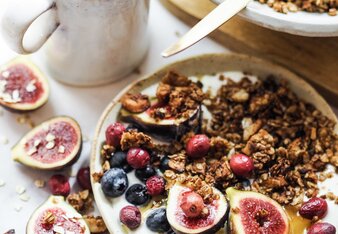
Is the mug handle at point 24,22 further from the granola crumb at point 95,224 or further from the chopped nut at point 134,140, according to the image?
the granola crumb at point 95,224

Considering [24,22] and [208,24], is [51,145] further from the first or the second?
[208,24]

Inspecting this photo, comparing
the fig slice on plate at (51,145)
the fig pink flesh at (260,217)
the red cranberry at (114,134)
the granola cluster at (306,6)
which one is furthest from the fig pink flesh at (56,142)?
the granola cluster at (306,6)

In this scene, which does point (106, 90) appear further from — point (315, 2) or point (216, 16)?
point (315, 2)

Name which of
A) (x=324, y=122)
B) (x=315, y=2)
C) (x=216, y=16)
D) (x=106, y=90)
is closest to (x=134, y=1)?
(x=216, y=16)

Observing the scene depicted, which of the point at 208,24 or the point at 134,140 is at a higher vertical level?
the point at 208,24

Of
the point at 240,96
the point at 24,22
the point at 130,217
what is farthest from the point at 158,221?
the point at 24,22

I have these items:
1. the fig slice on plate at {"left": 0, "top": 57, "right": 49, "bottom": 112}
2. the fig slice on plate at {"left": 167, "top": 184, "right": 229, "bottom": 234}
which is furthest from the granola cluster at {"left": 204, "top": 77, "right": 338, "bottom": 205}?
the fig slice on plate at {"left": 0, "top": 57, "right": 49, "bottom": 112}
